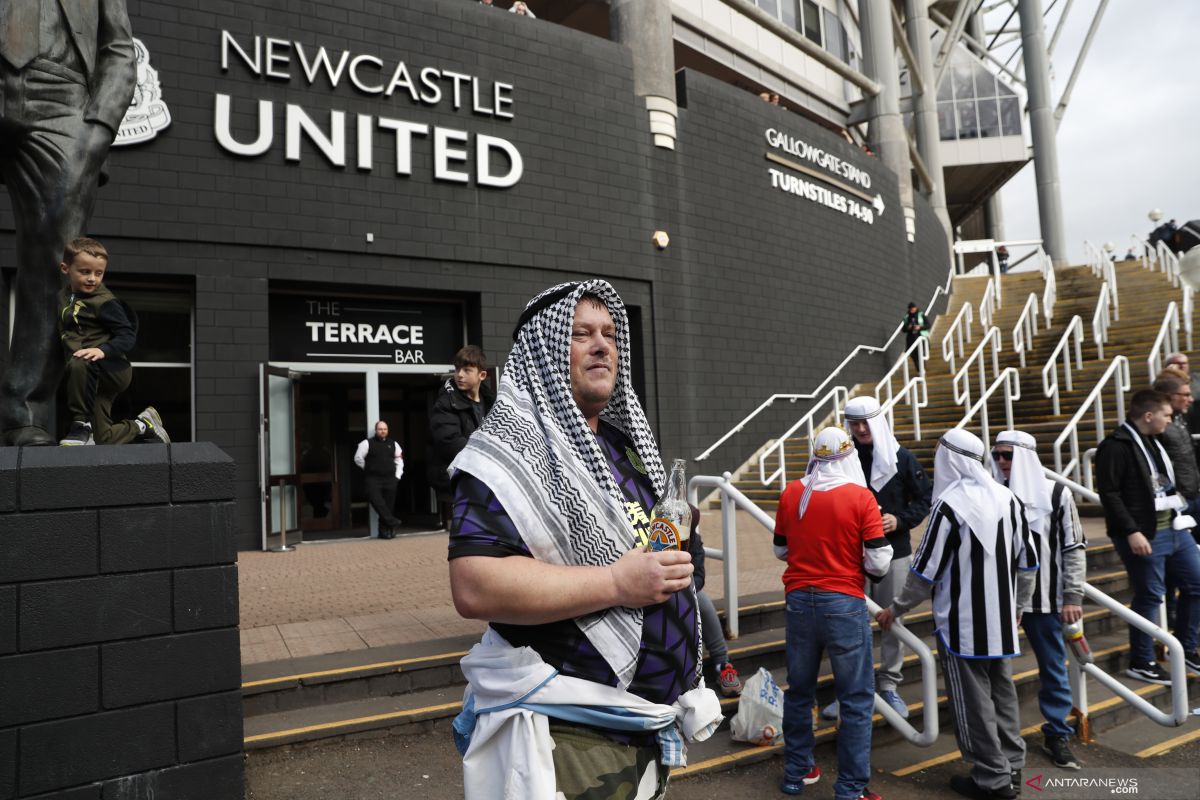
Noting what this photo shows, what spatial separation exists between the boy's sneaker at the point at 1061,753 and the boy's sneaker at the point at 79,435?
4.96 m

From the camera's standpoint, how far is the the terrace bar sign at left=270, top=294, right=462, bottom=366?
10445mm

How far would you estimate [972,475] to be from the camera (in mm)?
4031

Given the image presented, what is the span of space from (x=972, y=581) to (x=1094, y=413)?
8818 mm

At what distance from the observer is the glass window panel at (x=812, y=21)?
2030 centimetres

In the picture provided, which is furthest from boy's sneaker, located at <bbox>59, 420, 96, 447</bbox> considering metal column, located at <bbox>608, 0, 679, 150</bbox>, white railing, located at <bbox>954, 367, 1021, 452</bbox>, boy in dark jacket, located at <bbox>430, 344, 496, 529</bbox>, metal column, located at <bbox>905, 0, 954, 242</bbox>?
metal column, located at <bbox>905, 0, 954, 242</bbox>

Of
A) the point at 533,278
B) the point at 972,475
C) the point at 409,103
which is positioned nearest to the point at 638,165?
the point at 533,278

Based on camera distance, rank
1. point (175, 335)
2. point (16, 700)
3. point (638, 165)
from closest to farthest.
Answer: point (16, 700) → point (175, 335) → point (638, 165)

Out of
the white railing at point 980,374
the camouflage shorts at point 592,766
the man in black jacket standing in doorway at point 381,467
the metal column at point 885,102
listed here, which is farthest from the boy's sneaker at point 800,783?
the metal column at point 885,102

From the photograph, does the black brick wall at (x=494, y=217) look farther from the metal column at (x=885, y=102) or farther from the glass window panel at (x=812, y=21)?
the glass window panel at (x=812, y=21)

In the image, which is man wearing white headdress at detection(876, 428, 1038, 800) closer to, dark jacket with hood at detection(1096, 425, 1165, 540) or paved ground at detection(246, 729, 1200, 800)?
paved ground at detection(246, 729, 1200, 800)

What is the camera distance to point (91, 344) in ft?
10.6

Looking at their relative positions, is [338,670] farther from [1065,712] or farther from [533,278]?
[533,278]

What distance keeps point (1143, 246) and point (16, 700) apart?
83.0 feet

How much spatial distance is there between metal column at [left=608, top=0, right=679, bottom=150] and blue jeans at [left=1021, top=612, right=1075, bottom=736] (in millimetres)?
10468
